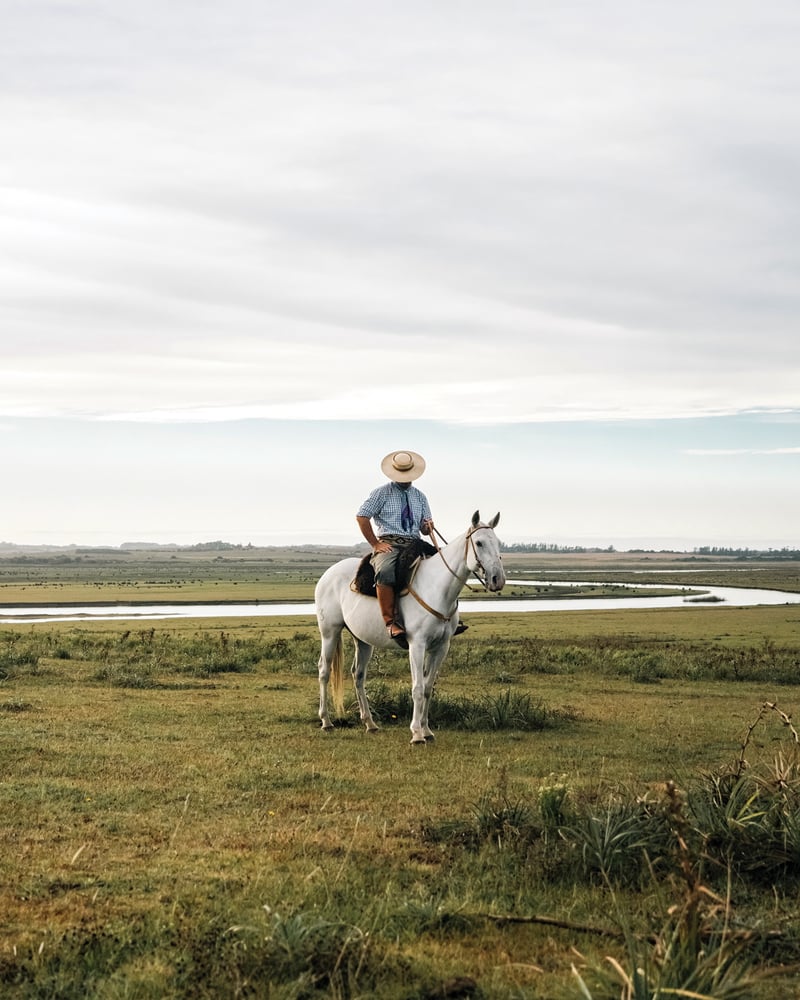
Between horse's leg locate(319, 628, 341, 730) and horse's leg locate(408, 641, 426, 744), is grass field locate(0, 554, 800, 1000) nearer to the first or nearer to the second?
horse's leg locate(408, 641, 426, 744)

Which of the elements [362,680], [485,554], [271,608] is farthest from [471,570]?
[271,608]

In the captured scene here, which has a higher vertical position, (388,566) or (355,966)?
(388,566)

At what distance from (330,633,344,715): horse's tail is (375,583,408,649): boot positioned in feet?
5.37

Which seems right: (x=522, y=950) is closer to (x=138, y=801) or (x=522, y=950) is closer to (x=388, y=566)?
(x=138, y=801)

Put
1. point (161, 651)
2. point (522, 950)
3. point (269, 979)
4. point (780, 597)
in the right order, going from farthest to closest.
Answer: point (780, 597)
point (161, 651)
point (522, 950)
point (269, 979)

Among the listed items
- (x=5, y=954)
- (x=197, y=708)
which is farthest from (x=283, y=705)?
(x=5, y=954)

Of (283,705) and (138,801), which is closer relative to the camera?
(138,801)

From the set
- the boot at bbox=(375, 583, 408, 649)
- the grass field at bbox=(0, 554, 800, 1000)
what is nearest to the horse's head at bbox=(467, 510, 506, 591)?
the boot at bbox=(375, 583, 408, 649)

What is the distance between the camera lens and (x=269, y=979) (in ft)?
16.5

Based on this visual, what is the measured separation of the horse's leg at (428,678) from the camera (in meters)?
12.7

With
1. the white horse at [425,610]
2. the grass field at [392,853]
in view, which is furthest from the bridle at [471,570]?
the grass field at [392,853]

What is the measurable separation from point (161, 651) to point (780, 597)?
6162 cm

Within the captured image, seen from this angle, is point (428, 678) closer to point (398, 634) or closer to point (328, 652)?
point (398, 634)

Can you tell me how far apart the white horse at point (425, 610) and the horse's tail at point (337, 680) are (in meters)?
0.02
